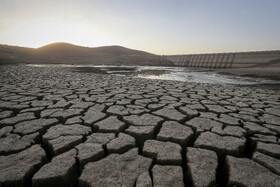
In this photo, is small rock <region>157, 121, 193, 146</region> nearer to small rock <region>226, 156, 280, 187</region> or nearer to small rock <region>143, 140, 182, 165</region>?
small rock <region>143, 140, 182, 165</region>

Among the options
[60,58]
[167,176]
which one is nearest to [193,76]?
[167,176]

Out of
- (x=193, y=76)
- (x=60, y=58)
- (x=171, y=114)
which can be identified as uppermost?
(x=171, y=114)

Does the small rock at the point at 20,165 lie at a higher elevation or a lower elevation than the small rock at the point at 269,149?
lower

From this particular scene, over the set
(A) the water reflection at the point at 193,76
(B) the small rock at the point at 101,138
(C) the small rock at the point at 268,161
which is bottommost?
(A) the water reflection at the point at 193,76

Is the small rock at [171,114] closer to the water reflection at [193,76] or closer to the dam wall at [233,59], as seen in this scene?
the water reflection at [193,76]

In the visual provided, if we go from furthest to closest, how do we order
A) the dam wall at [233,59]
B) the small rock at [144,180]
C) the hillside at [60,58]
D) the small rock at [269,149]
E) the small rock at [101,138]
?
the hillside at [60,58] < the dam wall at [233,59] < the small rock at [101,138] < the small rock at [269,149] < the small rock at [144,180]

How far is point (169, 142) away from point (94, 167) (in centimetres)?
50

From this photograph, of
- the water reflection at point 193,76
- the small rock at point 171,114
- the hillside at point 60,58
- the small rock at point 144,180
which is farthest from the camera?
the hillside at point 60,58

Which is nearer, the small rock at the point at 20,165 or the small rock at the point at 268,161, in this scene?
the small rock at the point at 20,165

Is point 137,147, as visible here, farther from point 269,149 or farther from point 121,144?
point 269,149

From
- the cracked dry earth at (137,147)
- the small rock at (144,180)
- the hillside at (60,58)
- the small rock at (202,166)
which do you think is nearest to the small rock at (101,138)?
the cracked dry earth at (137,147)

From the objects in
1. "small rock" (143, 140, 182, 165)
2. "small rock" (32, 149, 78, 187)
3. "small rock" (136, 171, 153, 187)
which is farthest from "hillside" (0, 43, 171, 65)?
"small rock" (136, 171, 153, 187)

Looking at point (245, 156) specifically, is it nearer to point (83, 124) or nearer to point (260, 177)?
point (260, 177)

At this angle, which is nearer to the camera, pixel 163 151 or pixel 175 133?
pixel 163 151
